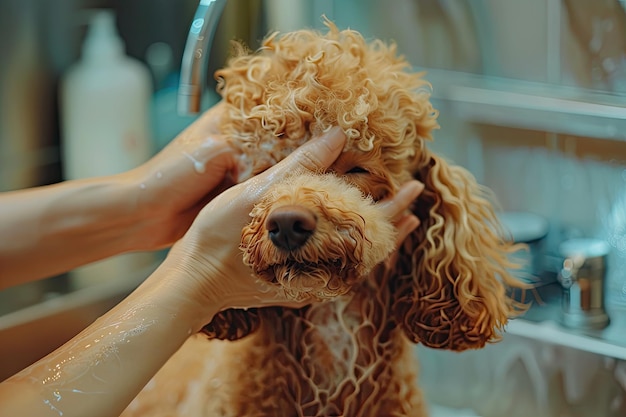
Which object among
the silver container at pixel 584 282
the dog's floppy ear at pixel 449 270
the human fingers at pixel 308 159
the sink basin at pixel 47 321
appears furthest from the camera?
the sink basin at pixel 47 321

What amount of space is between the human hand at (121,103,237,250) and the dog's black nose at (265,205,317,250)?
23cm

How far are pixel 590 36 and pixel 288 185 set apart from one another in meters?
0.43

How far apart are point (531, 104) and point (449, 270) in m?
0.25

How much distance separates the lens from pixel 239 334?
3.26 feet

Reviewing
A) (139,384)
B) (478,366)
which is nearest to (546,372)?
(478,366)

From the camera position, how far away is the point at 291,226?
0.74 m

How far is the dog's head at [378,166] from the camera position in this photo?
2.82 feet

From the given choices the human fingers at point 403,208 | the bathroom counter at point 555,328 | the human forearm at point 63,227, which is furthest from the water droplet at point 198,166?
the bathroom counter at point 555,328

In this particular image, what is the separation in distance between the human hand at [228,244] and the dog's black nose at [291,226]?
0.30ft

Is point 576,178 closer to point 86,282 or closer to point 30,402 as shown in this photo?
point 30,402

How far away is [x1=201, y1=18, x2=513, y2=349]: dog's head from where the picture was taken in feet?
2.82

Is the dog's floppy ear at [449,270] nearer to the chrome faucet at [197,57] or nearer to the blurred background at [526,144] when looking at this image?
the blurred background at [526,144]

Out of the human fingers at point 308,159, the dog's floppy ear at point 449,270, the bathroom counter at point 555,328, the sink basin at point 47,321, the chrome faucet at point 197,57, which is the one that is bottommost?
the sink basin at point 47,321

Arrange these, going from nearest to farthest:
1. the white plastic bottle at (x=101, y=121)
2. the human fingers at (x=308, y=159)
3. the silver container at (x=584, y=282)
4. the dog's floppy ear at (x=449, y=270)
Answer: the human fingers at (x=308, y=159)
the dog's floppy ear at (x=449, y=270)
the silver container at (x=584, y=282)
the white plastic bottle at (x=101, y=121)
